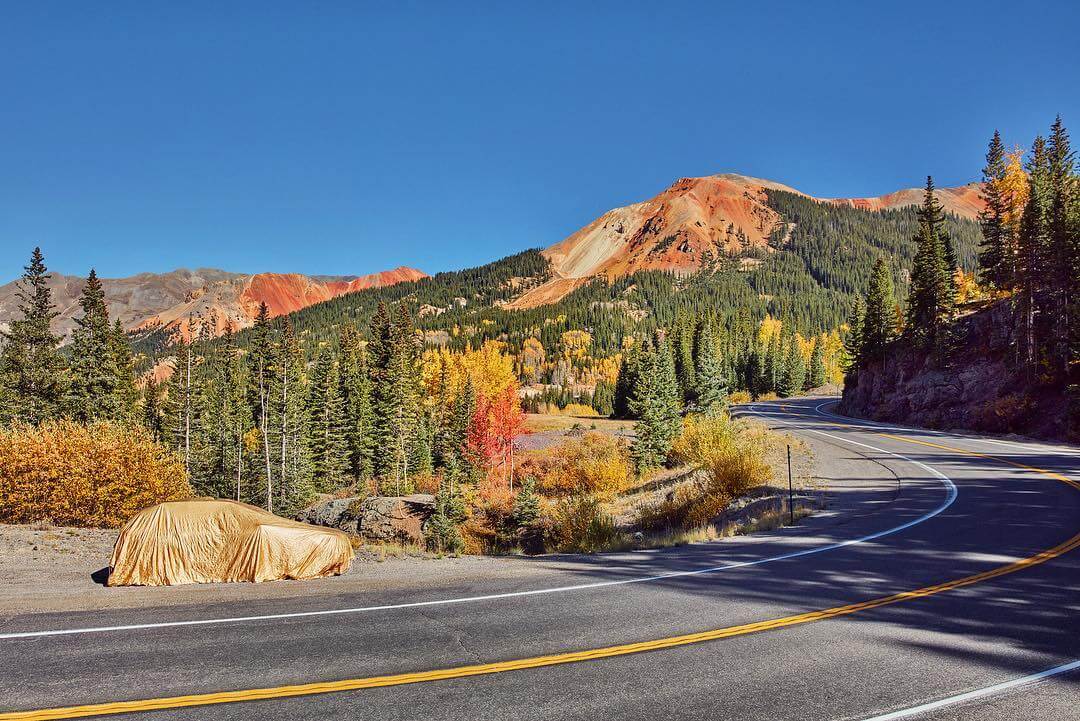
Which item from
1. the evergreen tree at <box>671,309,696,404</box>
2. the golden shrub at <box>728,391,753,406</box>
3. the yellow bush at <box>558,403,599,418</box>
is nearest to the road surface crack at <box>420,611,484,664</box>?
the golden shrub at <box>728,391,753,406</box>

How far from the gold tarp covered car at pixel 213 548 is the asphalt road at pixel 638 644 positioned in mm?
2791

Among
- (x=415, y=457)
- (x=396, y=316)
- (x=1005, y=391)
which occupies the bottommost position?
(x=415, y=457)

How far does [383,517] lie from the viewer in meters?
30.4

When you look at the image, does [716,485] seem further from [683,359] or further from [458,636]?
[683,359]

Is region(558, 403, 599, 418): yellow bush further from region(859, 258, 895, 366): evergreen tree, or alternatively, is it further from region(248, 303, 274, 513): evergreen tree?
region(248, 303, 274, 513): evergreen tree

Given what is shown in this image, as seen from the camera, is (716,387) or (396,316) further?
(396,316)

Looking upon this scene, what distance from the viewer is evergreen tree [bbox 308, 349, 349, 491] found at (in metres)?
52.3

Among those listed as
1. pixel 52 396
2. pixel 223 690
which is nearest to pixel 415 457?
pixel 52 396

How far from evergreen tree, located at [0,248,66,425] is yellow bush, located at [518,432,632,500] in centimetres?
3355

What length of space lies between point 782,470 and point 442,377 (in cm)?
7586

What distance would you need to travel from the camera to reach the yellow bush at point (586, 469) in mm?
38562

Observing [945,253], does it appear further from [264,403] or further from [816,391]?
[264,403]

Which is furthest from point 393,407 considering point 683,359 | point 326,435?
point 683,359

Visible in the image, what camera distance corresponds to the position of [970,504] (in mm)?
→ 15484
